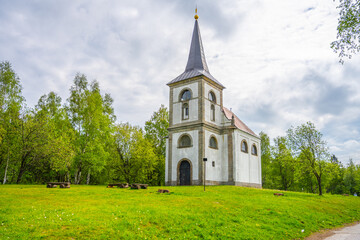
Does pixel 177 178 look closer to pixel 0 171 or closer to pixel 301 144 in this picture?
pixel 301 144

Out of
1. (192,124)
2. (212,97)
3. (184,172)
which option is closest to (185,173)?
(184,172)

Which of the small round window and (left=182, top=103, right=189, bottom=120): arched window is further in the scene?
(left=182, top=103, right=189, bottom=120): arched window

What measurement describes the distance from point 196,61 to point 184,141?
36.7 feet

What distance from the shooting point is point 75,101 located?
40.6 meters

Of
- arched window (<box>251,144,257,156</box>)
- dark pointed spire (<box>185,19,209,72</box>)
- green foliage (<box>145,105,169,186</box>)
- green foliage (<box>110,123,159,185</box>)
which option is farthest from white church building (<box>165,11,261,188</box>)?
green foliage (<box>145,105,169,186</box>)

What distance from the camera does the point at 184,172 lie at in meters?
33.6

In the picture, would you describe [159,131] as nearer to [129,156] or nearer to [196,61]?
[129,156]

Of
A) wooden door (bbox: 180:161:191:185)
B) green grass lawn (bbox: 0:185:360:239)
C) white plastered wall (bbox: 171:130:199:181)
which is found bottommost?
green grass lawn (bbox: 0:185:360:239)

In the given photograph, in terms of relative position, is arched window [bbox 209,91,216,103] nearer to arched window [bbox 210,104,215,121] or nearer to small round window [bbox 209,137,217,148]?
arched window [bbox 210,104,215,121]

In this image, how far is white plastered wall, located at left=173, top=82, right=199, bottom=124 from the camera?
34.5 metres

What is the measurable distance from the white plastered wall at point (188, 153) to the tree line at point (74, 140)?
9107mm

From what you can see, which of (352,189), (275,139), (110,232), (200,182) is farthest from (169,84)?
(352,189)

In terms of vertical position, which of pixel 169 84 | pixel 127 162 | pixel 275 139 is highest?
pixel 169 84

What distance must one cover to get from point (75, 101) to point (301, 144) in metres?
29.9
